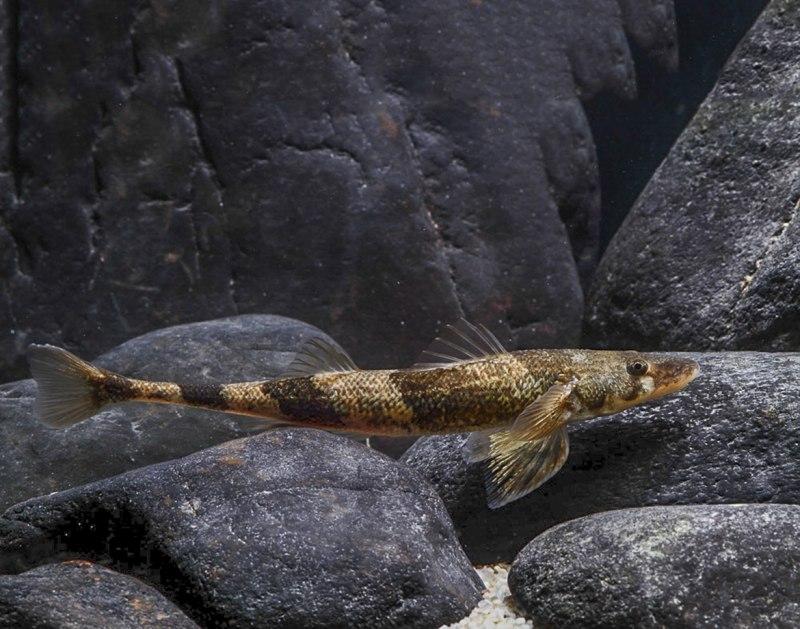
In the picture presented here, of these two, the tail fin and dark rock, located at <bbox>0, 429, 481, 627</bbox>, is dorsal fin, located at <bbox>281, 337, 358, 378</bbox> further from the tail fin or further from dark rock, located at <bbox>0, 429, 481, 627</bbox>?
the tail fin

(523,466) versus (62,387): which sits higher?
(62,387)

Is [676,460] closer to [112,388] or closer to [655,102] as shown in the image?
[112,388]

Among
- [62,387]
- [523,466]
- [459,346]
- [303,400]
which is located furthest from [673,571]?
[62,387]

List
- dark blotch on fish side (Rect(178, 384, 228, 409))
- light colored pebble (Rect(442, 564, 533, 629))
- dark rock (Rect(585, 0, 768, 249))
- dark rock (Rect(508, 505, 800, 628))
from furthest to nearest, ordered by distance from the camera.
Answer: dark rock (Rect(585, 0, 768, 249)), dark blotch on fish side (Rect(178, 384, 228, 409)), light colored pebble (Rect(442, 564, 533, 629)), dark rock (Rect(508, 505, 800, 628))

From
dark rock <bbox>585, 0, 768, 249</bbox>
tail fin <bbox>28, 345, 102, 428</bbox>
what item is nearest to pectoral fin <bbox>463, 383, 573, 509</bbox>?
tail fin <bbox>28, 345, 102, 428</bbox>

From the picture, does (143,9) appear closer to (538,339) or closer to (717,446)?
(538,339)

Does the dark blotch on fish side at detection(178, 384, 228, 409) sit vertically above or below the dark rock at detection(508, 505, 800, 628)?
above
